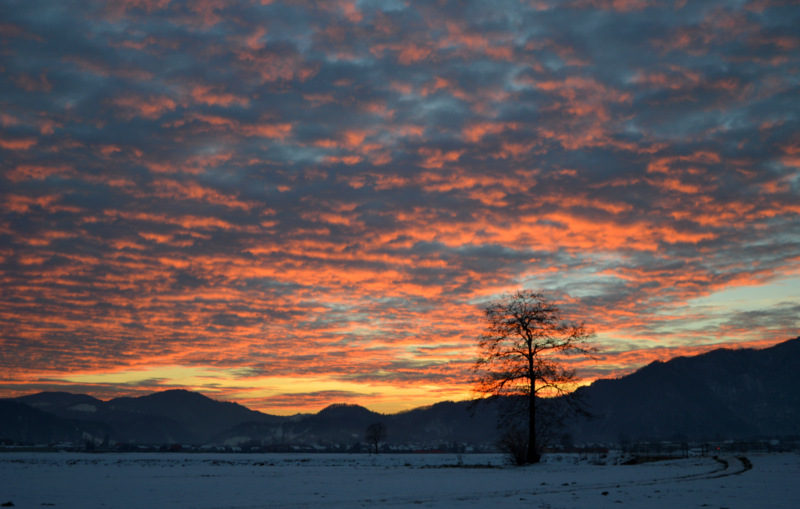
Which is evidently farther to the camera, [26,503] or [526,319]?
[526,319]

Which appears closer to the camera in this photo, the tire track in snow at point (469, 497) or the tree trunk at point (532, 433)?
the tire track in snow at point (469, 497)

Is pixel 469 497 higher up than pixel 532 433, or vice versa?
pixel 532 433

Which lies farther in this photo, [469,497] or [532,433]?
[532,433]

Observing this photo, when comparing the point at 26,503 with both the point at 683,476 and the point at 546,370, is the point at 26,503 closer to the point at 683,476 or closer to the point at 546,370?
the point at 683,476

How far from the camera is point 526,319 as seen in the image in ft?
163

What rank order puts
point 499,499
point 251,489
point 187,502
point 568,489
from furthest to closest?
point 251,489 → point 568,489 → point 187,502 → point 499,499

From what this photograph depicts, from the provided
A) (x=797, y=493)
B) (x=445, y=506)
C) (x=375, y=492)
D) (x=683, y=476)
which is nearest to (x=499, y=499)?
(x=445, y=506)

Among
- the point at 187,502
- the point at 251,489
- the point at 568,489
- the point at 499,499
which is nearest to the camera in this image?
the point at 499,499

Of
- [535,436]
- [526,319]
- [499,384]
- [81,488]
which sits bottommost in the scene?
[81,488]

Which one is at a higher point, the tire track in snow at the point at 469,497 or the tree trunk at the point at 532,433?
the tree trunk at the point at 532,433

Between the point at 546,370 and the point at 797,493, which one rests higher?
the point at 546,370

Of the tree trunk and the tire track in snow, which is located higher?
the tree trunk

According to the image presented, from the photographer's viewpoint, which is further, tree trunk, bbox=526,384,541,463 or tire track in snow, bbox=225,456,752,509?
tree trunk, bbox=526,384,541,463

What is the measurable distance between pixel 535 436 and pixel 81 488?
31.9m
